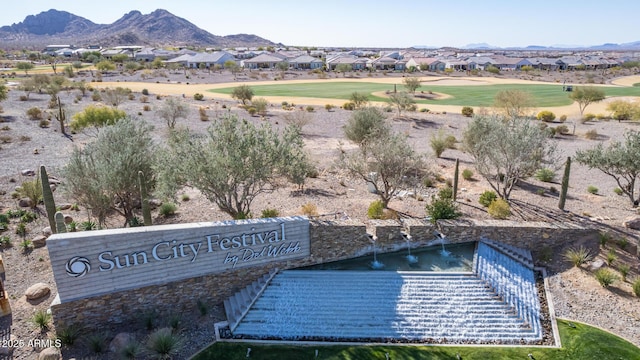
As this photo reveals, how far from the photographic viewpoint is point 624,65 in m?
131

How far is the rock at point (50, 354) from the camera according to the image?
12.2 metres

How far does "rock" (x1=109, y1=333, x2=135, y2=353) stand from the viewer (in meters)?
12.8

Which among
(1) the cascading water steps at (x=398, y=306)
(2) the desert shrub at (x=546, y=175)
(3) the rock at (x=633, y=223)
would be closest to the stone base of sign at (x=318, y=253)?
(1) the cascading water steps at (x=398, y=306)

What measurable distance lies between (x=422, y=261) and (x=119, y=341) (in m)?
11.5

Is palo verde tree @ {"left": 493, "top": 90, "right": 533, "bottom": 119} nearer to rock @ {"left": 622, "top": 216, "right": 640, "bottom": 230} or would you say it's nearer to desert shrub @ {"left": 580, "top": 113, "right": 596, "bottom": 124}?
desert shrub @ {"left": 580, "top": 113, "right": 596, "bottom": 124}

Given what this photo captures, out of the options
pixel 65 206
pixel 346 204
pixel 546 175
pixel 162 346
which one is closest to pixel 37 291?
pixel 162 346

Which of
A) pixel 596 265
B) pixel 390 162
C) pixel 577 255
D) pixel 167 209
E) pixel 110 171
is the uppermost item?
pixel 110 171

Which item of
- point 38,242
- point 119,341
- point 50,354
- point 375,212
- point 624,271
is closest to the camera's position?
point 50,354

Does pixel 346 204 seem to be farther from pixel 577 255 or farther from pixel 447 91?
pixel 447 91

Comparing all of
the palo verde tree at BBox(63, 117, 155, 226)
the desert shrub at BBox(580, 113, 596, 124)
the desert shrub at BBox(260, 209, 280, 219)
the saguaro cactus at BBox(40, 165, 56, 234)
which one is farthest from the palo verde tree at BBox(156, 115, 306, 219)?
the desert shrub at BBox(580, 113, 596, 124)

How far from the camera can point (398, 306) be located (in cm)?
1496

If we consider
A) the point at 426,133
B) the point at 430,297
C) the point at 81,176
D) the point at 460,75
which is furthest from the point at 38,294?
the point at 460,75

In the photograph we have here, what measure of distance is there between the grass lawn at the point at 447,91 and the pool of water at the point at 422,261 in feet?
163

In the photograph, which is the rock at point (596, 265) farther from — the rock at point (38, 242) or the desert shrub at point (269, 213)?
the rock at point (38, 242)
